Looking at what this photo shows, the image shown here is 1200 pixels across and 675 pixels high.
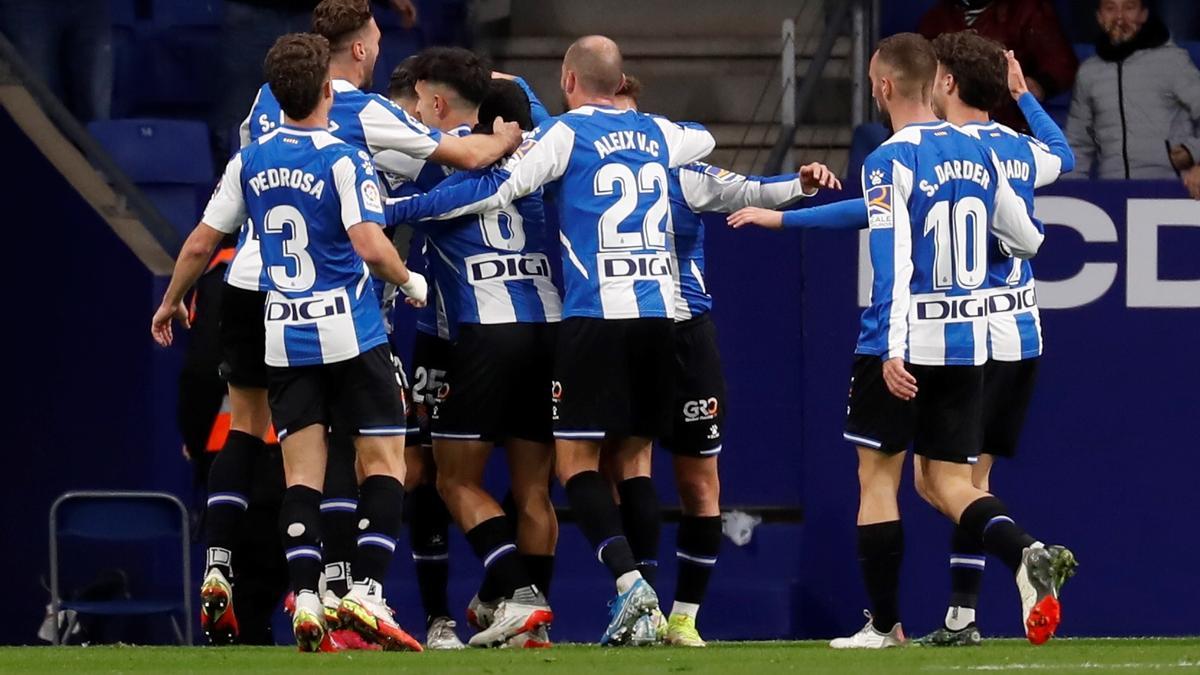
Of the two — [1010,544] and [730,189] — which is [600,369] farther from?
[1010,544]

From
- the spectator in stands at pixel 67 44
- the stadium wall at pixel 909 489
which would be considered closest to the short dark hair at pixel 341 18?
the stadium wall at pixel 909 489

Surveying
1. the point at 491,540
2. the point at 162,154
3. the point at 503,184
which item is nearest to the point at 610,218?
the point at 503,184

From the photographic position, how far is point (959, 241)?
785cm

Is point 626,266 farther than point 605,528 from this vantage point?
Yes

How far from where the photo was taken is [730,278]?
1016 cm

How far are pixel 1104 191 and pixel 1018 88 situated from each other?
5.58 ft

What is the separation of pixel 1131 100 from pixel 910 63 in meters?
3.28

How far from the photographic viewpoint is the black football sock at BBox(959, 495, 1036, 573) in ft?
24.9

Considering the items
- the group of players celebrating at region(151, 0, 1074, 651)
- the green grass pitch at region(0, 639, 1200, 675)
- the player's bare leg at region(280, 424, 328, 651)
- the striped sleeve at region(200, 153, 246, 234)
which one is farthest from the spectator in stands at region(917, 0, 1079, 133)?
the player's bare leg at region(280, 424, 328, 651)

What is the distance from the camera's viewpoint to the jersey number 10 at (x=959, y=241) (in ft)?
25.7

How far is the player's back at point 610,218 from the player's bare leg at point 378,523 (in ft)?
Answer: 2.83

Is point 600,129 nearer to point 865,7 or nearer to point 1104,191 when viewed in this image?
point 1104,191

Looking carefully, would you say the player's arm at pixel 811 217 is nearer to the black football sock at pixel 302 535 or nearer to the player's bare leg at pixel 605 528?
the player's bare leg at pixel 605 528

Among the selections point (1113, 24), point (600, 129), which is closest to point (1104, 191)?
point (1113, 24)
